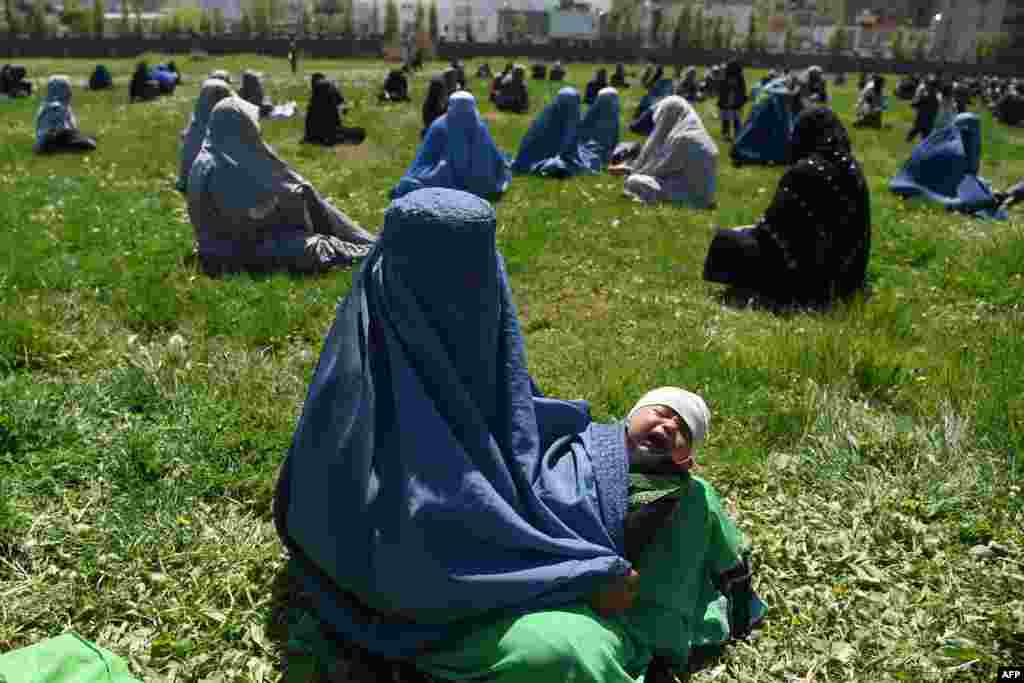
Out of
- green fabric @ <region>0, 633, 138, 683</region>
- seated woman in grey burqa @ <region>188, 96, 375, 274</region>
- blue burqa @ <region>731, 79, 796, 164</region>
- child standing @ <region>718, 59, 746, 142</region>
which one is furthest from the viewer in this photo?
child standing @ <region>718, 59, 746, 142</region>

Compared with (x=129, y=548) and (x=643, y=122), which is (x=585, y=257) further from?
(x=643, y=122)

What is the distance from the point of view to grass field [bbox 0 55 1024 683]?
10.8ft

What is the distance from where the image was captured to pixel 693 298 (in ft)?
23.9

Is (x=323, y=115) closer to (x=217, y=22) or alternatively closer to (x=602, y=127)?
(x=602, y=127)

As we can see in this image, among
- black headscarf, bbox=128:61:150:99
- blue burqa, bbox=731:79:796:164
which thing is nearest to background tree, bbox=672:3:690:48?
black headscarf, bbox=128:61:150:99

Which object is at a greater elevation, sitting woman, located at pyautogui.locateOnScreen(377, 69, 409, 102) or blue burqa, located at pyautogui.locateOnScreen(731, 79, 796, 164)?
sitting woman, located at pyautogui.locateOnScreen(377, 69, 409, 102)

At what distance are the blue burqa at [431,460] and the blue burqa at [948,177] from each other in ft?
34.7

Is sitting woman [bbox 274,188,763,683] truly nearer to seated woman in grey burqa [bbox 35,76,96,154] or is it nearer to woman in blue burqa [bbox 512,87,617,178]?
woman in blue burqa [bbox 512,87,617,178]

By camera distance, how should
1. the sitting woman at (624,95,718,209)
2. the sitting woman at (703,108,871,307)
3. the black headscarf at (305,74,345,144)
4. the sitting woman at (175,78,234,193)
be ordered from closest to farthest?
the sitting woman at (703,108,871,307) → the sitting woman at (175,78,234,193) → the sitting woman at (624,95,718,209) → the black headscarf at (305,74,345,144)

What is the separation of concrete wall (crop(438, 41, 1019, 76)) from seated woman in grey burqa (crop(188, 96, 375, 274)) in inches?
2019

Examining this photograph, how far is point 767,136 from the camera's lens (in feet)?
48.3

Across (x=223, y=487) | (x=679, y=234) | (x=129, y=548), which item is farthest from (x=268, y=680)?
(x=679, y=234)

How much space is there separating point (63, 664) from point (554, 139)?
37.0 feet

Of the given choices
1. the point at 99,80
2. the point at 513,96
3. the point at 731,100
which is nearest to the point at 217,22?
the point at 99,80
